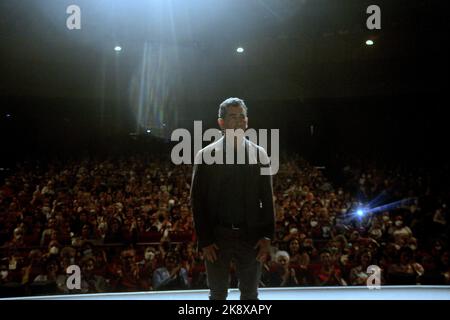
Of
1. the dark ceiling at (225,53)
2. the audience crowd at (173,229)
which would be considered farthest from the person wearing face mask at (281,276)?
the dark ceiling at (225,53)

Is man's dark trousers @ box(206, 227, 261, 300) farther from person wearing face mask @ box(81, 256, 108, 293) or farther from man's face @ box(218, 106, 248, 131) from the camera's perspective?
person wearing face mask @ box(81, 256, 108, 293)

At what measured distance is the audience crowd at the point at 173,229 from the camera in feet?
13.8

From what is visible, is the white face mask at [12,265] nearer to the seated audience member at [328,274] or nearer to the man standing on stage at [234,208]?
the seated audience member at [328,274]

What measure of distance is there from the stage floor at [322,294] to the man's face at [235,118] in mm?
1295

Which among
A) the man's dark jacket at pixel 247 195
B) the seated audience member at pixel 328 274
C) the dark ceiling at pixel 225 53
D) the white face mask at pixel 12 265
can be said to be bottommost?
the seated audience member at pixel 328 274

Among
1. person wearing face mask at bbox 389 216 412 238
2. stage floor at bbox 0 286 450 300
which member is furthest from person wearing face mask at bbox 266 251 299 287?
person wearing face mask at bbox 389 216 412 238

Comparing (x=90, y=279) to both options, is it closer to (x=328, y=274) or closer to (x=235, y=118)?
(x=328, y=274)

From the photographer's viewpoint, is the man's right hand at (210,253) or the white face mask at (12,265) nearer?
the man's right hand at (210,253)

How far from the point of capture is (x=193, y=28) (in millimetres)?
8250

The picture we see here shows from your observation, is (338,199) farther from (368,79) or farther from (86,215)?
(86,215)
